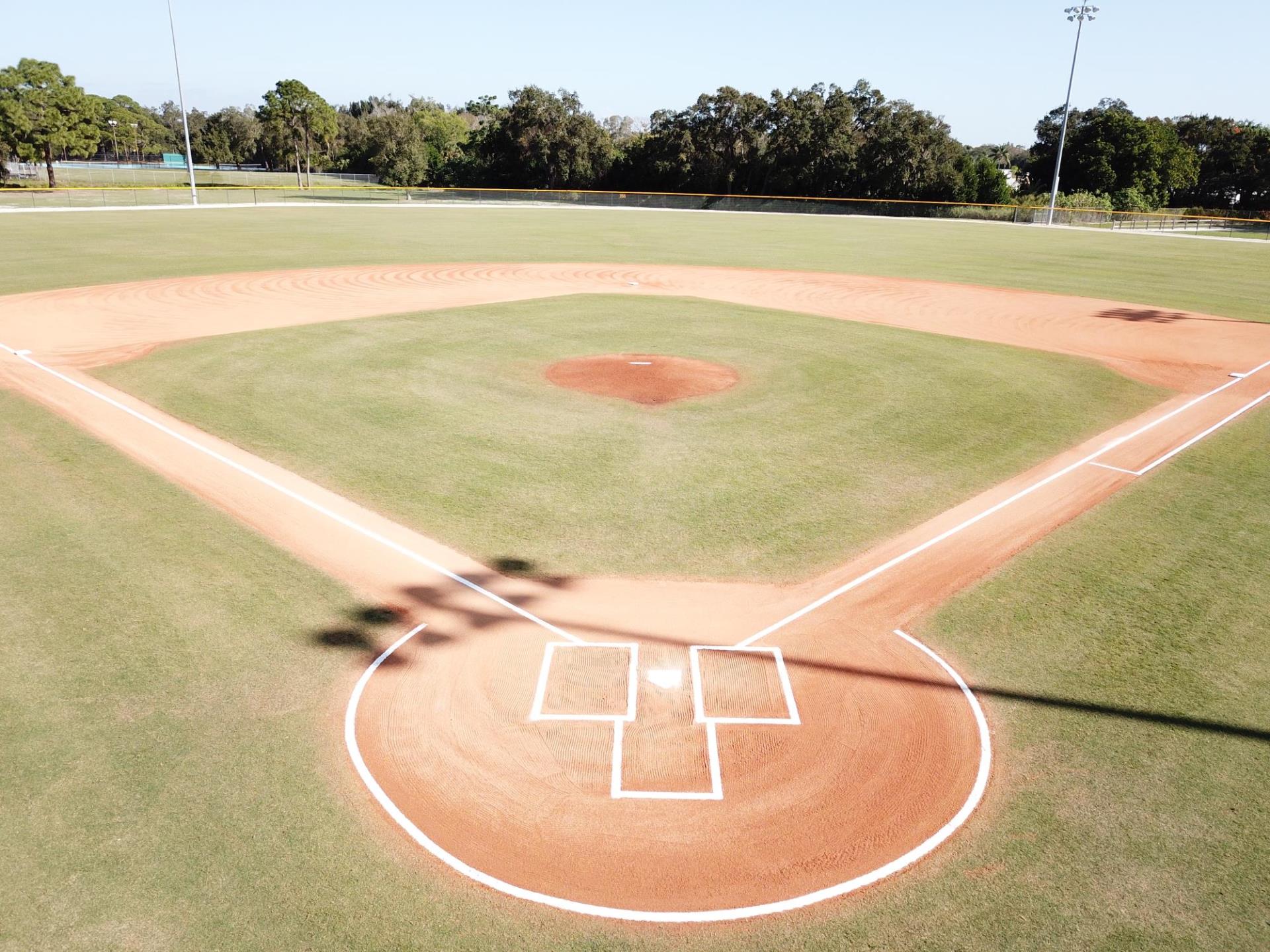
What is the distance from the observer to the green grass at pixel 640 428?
10.5 m

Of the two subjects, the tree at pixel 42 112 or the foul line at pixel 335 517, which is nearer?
the foul line at pixel 335 517

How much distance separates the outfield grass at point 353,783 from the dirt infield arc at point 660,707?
11.4 inches

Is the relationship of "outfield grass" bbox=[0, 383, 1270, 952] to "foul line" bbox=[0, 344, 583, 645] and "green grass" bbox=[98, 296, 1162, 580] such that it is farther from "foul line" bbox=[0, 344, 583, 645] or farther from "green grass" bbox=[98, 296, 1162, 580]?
"green grass" bbox=[98, 296, 1162, 580]

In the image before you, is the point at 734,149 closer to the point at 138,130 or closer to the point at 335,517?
the point at 335,517

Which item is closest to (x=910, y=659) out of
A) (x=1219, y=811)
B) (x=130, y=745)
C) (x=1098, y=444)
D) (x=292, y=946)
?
(x=1219, y=811)

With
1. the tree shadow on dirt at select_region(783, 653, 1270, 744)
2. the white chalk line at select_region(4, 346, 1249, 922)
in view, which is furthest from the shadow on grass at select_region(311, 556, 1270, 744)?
the white chalk line at select_region(4, 346, 1249, 922)

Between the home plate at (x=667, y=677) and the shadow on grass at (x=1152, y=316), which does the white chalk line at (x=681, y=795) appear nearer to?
the home plate at (x=667, y=677)

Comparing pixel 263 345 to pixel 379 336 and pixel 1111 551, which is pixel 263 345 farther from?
pixel 1111 551

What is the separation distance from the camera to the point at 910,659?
795 centimetres

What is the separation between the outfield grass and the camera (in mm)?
5121

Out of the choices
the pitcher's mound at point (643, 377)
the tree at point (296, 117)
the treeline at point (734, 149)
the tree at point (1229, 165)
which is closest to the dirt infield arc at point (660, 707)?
the pitcher's mound at point (643, 377)

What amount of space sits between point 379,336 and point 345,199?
2319 inches

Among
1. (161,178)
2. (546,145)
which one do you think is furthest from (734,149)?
(161,178)

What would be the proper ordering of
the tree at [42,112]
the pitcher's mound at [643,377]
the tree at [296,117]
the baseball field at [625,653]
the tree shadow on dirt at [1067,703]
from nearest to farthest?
the baseball field at [625,653], the tree shadow on dirt at [1067,703], the pitcher's mound at [643,377], the tree at [42,112], the tree at [296,117]
